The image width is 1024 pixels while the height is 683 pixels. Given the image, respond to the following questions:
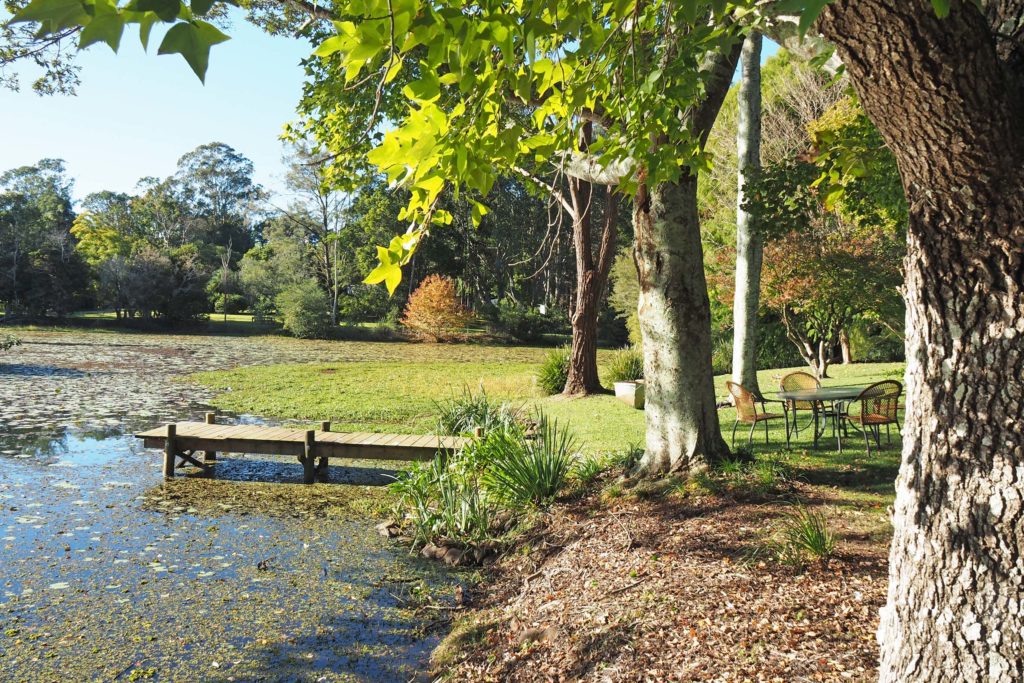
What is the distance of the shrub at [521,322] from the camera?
39.8 metres

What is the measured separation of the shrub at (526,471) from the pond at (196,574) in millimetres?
1038

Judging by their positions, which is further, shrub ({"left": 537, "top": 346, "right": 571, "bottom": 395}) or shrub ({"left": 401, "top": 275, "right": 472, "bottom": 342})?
shrub ({"left": 401, "top": 275, "right": 472, "bottom": 342})

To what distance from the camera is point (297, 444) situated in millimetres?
9453

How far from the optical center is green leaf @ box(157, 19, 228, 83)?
1.34 metres

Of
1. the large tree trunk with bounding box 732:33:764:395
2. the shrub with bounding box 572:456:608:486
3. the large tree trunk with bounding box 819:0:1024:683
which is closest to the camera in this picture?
the large tree trunk with bounding box 819:0:1024:683

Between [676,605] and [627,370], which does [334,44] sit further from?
[627,370]

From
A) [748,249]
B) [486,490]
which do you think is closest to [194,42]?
[486,490]

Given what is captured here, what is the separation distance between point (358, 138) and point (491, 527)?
5.89 metres

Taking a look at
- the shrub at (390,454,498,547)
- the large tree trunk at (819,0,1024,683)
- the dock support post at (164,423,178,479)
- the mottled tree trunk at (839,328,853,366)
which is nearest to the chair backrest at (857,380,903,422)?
the shrub at (390,454,498,547)

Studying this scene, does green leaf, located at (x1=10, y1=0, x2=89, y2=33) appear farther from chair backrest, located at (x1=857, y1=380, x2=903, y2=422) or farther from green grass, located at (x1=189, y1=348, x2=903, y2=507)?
chair backrest, located at (x1=857, y1=380, x2=903, y2=422)

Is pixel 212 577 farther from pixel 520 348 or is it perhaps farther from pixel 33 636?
pixel 520 348

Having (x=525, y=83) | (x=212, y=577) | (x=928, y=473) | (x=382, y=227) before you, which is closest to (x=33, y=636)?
(x=212, y=577)

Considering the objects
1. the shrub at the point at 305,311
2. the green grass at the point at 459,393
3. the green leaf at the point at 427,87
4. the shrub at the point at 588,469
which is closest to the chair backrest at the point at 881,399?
the green grass at the point at 459,393

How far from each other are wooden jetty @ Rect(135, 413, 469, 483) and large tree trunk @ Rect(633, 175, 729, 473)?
327cm
